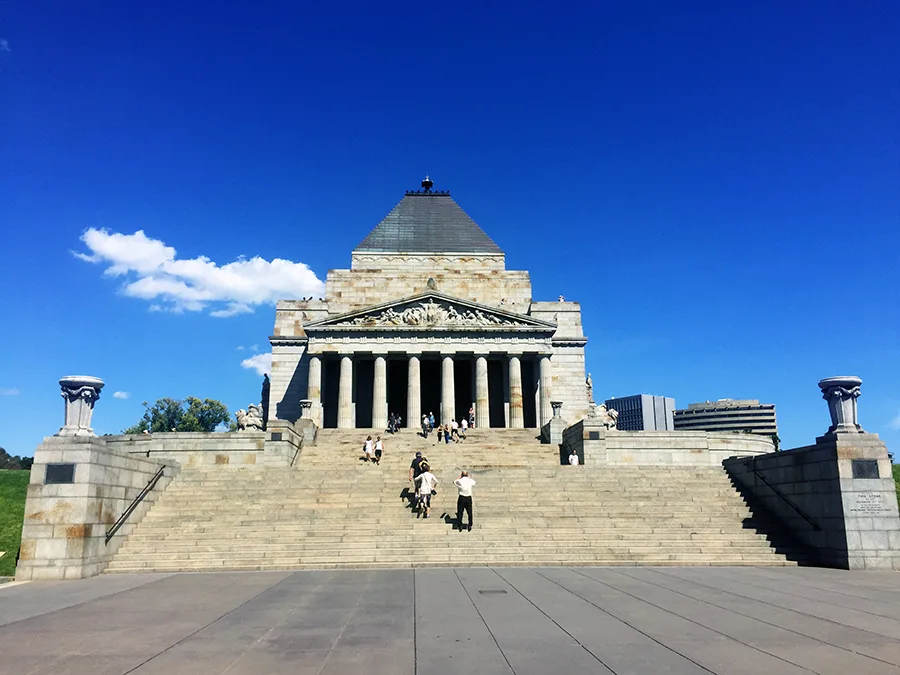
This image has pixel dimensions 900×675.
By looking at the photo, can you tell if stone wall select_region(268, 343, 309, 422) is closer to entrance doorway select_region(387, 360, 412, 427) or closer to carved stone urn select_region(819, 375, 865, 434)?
entrance doorway select_region(387, 360, 412, 427)

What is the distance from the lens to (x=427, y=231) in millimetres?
60062

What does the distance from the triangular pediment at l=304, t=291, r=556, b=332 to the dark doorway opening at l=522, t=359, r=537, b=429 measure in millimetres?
3893

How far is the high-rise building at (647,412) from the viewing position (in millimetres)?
187975

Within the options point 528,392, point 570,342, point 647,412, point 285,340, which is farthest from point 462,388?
point 647,412

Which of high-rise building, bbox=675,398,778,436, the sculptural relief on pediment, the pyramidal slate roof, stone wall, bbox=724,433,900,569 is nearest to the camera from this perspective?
stone wall, bbox=724,433,900,569

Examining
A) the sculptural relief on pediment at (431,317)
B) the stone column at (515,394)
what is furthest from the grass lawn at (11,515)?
the stone column at (515,394)

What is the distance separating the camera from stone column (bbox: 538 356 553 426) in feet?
153

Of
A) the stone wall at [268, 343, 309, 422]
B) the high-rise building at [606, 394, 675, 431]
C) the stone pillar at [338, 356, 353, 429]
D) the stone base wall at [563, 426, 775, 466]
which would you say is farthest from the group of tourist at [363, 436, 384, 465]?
the high-rise building at [606, 394, 675, 431]

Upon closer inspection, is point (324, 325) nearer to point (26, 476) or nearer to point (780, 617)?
point (26, 476)

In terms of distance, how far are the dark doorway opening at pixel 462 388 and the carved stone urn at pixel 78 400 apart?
119ft

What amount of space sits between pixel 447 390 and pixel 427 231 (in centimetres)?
2036

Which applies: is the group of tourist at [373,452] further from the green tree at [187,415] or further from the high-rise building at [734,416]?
the high-rise building at [734,416]

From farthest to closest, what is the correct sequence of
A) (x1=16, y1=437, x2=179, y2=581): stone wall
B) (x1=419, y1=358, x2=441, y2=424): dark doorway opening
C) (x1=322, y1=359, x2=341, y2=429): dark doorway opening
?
(x1=419, y1=358, x2=441, y2=424): dark doorway opening, (x1=322, y1=359, x2=341, y2=429): dark doorway opening, (x1=16, y1=437, x2=179, y2=581): stone wall

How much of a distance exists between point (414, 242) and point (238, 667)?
53239mm
